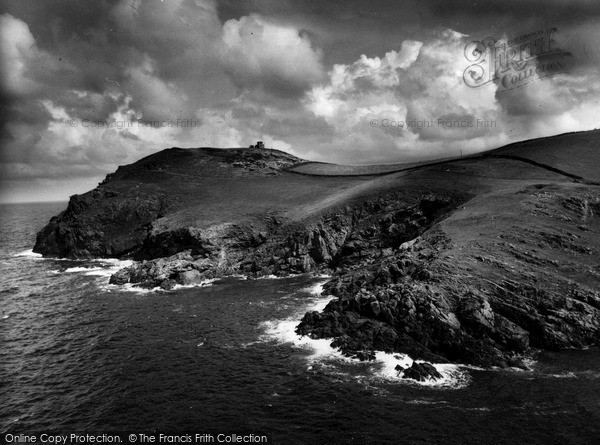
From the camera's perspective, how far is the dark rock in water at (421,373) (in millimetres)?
42531

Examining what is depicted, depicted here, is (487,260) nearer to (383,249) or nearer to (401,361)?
(401,361)

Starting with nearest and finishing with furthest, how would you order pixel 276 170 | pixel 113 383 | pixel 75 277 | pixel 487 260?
1. pixel 113 383
2. pixel 487 260
3. pixel 75 277
4. pixel 276 170

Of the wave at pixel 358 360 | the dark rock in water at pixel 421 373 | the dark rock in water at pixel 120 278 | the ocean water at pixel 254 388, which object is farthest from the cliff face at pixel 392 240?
the ocean water at pixel 254 388

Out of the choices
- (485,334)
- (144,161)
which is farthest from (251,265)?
(144,161)

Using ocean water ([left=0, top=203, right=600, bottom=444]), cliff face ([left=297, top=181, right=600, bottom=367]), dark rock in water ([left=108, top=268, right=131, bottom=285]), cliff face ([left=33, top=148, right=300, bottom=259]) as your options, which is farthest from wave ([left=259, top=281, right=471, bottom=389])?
cliff face ([left=33, top=148, right=300, bottom=259])

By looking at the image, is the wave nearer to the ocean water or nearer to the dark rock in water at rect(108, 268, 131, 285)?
the ocean water

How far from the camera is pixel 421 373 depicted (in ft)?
141

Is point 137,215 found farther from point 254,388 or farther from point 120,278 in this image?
point 254,388

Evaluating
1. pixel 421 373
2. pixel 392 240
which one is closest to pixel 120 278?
pixel 392 240

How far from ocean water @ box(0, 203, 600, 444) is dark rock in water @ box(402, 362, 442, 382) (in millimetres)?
1171

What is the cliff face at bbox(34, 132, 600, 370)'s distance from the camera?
2013 inches

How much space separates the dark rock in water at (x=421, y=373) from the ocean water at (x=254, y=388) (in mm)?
1171

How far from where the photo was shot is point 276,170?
185125mm

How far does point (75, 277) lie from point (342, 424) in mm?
87552
